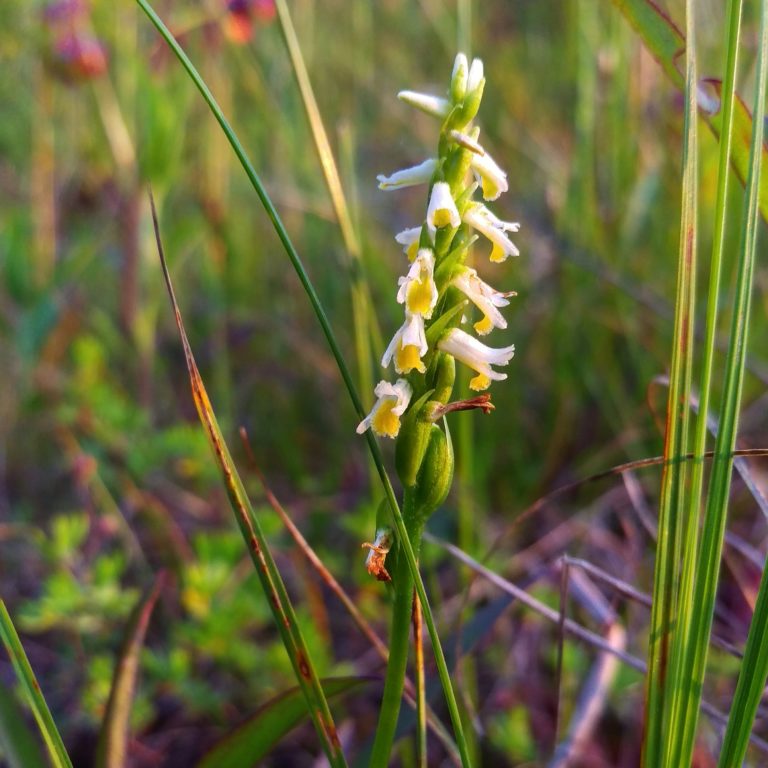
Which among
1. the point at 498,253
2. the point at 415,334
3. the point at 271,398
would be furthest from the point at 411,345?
the point at 271,398

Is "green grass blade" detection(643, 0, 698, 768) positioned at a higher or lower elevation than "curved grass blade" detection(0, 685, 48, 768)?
higher

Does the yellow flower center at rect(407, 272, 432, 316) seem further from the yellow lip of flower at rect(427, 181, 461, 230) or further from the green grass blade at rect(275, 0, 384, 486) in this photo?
the green grass blade at rect(275, 0, 384, 486)

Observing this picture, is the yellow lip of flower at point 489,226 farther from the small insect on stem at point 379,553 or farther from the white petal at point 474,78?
the small insect on stem at point 379,553

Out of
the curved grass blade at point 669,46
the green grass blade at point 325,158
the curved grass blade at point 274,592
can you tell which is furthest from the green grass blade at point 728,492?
the green grass blade at point 325,158

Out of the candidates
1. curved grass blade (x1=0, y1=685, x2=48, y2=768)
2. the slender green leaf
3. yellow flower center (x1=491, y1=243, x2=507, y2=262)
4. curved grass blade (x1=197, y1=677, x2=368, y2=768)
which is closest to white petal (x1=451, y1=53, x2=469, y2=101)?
yellow flower center (x1=491, y1=243, x2=507, y2=262)

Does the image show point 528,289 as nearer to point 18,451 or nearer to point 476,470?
point 476,470

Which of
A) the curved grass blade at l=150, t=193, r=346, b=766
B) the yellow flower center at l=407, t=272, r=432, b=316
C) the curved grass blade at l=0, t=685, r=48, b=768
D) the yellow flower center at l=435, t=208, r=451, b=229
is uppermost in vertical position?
the yellow flower center at l=435, t=208, r=451, b=229

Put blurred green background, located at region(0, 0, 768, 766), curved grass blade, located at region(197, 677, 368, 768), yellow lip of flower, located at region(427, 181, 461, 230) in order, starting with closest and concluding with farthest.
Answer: yellow lip of flower, located at region(427, 181, 461, 230)
curved grass blade, located at region(197, 677, 368, 768)
blurred green background, located at region(0, 0, 768, 766)

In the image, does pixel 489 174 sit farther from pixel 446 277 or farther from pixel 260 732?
pixel 260 732
